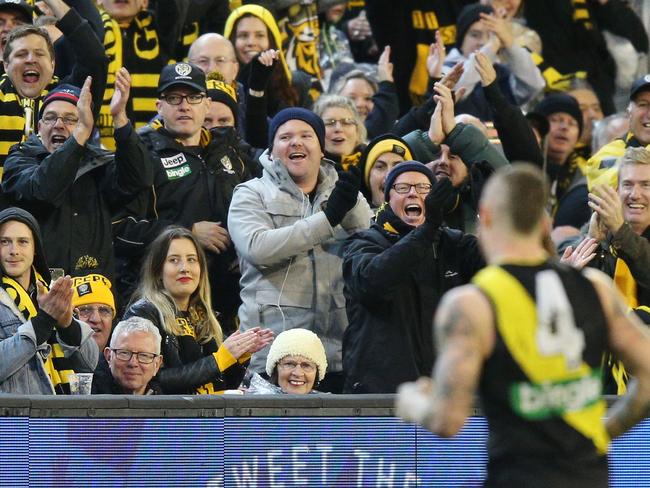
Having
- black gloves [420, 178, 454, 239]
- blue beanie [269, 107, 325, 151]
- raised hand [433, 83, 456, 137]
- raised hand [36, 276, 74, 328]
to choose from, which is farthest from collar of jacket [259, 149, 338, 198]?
raised hand [36, 276, 74, 328]

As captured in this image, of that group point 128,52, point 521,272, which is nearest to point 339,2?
point 128,52

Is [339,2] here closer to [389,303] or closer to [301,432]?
[389,303]

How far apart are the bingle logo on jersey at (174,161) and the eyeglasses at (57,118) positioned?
27.8 inches

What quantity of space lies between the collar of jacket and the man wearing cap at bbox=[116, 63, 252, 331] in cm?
68

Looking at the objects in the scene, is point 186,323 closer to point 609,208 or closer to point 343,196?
point 343,196

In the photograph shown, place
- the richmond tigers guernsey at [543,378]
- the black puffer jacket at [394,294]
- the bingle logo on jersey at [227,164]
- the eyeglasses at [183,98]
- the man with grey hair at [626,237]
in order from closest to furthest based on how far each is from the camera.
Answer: the richmond tigers guernsey at [543,378] → the black puffer jacket at [394,294] → the man with grey hair at [626,237] → the eyeglasses at [183,98] → the bingle logo on jersey at [227,164]

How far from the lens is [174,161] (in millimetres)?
10453

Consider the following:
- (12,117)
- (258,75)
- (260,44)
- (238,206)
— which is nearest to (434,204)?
(238,206)

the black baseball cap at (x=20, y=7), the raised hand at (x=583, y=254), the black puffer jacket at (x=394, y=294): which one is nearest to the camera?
the black puffer jacket at (x=394, y=294)

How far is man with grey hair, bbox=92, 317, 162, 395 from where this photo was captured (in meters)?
8.59

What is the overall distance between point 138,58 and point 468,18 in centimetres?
320

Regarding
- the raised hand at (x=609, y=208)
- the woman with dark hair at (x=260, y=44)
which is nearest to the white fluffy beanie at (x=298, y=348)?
the raised hand at (x=609, y=208)

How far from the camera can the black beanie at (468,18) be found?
536 inches

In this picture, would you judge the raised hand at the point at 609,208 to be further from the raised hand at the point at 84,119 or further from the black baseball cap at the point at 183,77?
the raised hand at the point at 84,119
